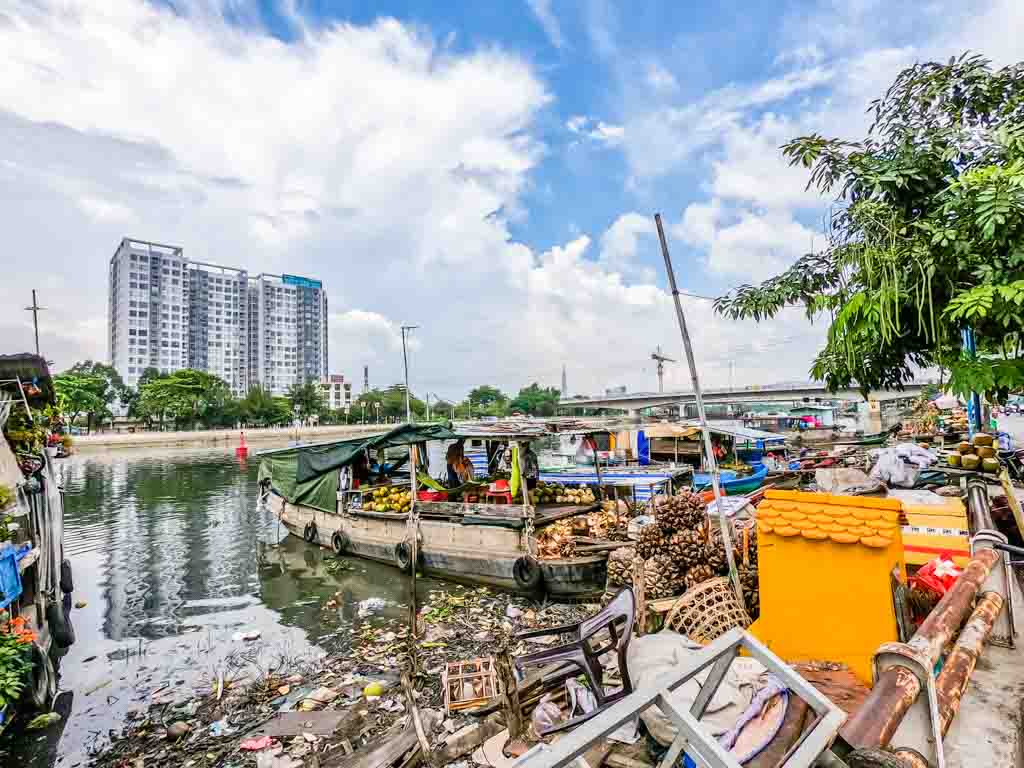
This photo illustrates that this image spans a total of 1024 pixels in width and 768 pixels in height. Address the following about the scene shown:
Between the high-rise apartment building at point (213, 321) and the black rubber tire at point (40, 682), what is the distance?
337 feet

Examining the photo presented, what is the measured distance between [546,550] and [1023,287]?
6.98 metres

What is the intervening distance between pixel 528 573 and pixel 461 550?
159 cm

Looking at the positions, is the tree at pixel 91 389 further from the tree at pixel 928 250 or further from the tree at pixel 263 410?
the tree at pixel 928 250

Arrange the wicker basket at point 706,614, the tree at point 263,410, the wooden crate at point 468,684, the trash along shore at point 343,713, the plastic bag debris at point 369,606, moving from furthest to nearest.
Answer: the tree at point 263,410 < the plastic bag debris at point 369,606 < the wooden crate at point 468,684 < the trash along shore at point 343,713 < the wicker basket at point 706,614

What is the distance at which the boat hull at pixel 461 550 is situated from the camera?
26.8 feet

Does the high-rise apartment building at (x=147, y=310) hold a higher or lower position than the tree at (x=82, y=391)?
higher

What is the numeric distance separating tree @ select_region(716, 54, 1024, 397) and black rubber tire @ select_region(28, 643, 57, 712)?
8.51 metres

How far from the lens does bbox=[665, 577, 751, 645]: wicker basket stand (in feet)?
12.5

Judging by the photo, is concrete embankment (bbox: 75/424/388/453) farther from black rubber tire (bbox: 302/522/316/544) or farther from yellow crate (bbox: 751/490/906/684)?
yellow crate (bbox: 751/490/906/684)

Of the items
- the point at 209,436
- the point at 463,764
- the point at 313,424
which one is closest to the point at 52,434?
the point at 463,764

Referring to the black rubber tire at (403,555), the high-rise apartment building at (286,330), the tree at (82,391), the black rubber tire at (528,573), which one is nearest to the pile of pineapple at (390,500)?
the black rubber tire at (403,555)

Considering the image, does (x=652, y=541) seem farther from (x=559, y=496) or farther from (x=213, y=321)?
(x=213, y=321)

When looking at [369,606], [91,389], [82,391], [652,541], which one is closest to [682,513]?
[652,541]

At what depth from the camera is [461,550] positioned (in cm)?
939
